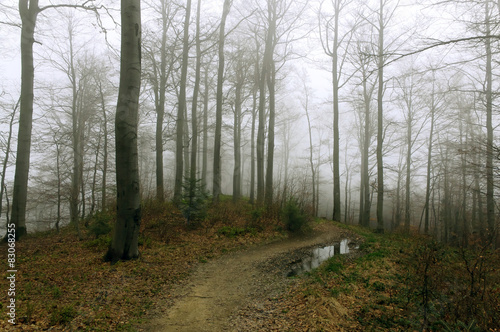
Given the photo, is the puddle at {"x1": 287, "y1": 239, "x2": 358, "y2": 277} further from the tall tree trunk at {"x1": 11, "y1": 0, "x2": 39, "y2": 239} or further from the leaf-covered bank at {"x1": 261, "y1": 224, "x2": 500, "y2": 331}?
the tall tree trunk at {"x1": 11, "y1": 0, "x2": 39, "y2": 239}

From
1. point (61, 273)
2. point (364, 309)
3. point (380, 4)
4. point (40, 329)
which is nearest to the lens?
point (40, 329)

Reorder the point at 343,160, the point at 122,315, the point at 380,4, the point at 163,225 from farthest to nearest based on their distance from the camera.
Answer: the point at 343,160
the point at 380,4
the point at 163,225
the point at 122,315

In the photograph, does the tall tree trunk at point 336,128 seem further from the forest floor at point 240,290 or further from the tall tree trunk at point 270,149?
the forest floor at point 240,290

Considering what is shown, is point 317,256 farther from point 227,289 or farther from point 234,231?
point 227,289

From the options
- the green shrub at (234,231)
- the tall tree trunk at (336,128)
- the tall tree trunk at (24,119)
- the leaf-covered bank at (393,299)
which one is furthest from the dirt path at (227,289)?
the tall tree trunk at (336,128)

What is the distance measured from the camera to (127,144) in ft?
18.3

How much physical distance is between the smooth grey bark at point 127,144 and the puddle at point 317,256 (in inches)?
146

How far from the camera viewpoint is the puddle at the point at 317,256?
20.2ft

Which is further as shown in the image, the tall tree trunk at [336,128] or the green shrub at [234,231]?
the tall tree trunk at [336,128]

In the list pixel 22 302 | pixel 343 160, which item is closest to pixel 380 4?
pixel 22 302

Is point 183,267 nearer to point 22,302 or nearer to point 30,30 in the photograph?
point 22,302

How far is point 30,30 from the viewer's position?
798 cm

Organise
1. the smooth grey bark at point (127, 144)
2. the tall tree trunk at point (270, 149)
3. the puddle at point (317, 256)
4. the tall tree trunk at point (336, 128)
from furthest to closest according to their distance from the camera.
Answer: the tall tree trunk at point (336, 128)
the tall tree trunk at point (270, 149)
the puddle at point (317, 256)
the smooth grey bark at point (127, 144)

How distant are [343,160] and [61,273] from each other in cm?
3107
